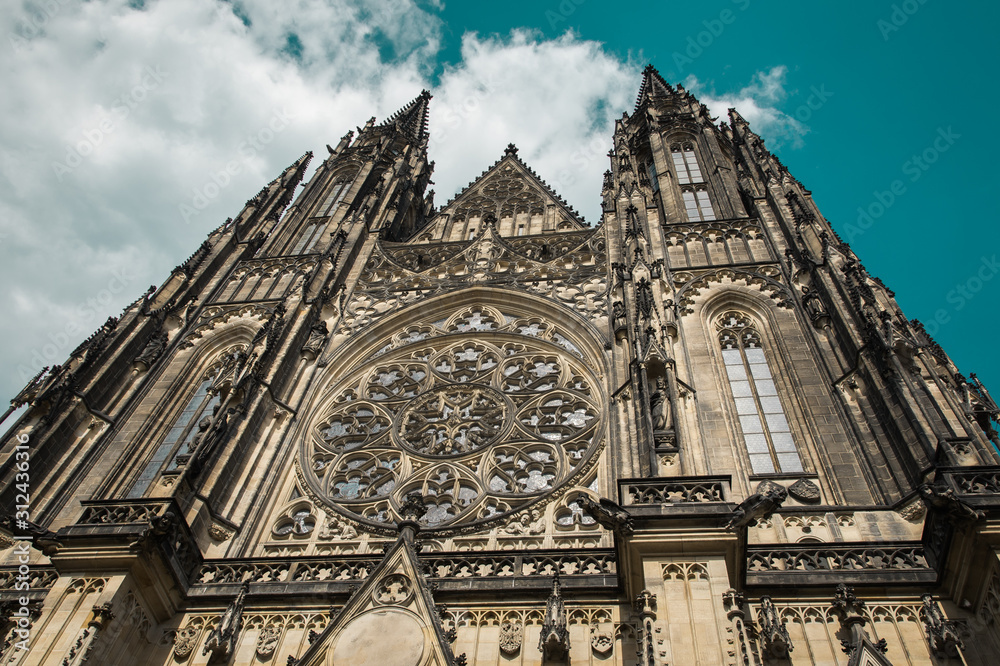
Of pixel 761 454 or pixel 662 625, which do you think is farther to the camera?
pixel 761 454

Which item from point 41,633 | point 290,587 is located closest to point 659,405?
point 290,587

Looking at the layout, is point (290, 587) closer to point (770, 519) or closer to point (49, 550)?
point (49, 550)

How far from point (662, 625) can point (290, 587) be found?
198 inches

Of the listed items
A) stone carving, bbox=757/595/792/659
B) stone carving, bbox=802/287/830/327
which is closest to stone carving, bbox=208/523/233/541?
stone carving, bbox=757/595/792/659

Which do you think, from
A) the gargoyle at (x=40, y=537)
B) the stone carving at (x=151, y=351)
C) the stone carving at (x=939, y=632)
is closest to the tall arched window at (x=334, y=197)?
the stone carving at (x=151, y=351)

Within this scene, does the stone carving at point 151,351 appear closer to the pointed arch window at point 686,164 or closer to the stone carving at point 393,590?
the stone carving at point 393,590

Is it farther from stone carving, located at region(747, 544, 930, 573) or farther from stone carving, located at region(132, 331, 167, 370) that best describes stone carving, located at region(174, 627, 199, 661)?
stone carving, located at region(132, 331, 167, 370)

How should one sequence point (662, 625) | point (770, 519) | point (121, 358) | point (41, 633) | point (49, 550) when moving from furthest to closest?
1. point (121, 358)
2. point (770, 519)
3. point (49, 550)
4. point (41, 633)
5. point (662, 625)

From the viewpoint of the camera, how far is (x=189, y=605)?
11039mm

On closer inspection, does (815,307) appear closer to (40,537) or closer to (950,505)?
(950,505)

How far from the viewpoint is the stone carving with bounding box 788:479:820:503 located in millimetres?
12078

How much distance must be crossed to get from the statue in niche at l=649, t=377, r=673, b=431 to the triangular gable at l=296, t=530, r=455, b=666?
3745mm

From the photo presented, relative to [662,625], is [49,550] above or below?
above

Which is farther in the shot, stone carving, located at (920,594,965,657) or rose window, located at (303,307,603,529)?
rose window, located at (303,307,603,529)
